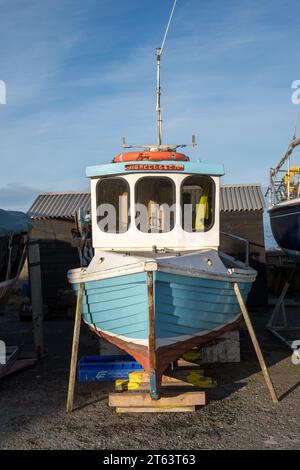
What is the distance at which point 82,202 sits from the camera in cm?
1348

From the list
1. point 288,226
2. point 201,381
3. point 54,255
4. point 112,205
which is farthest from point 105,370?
point 54,255

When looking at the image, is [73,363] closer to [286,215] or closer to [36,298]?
[36,298]

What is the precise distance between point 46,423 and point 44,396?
90 centimetres

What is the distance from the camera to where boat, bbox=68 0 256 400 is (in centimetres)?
541

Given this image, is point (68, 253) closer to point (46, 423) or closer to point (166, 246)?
point (166, 246)

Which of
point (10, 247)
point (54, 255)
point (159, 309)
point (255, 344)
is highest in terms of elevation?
point (10, 247)

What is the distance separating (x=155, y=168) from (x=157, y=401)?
3286mm

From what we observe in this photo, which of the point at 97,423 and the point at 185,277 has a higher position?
the point at 185,277

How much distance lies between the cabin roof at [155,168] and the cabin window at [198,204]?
0.16 m

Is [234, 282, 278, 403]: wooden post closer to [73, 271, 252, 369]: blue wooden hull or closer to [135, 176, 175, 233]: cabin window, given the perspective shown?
[73, 271, 252, 369]: blue wooden hull

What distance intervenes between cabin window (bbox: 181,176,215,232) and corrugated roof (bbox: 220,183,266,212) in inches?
224

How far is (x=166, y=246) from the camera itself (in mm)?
6820

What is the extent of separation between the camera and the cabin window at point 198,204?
6941mm

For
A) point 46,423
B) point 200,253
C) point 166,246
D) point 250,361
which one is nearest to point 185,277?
point 200,253
